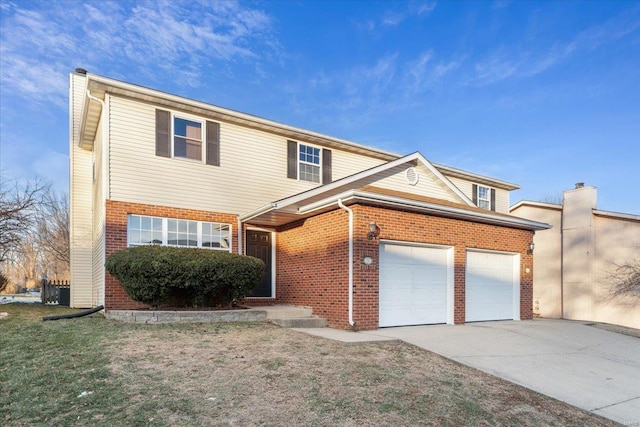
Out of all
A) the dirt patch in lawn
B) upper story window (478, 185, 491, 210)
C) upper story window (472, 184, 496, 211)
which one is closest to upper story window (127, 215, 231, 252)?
the dirt patch in lawn

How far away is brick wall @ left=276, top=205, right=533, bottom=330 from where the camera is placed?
31.5 ft

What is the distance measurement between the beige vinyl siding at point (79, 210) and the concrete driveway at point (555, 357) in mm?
10007

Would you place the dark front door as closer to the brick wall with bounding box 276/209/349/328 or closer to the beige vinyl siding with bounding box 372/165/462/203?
the brick wall with bounding box 276/209/349/328

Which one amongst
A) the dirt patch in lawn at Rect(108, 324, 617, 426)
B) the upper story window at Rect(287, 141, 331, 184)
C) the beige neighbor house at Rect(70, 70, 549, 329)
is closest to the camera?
the dirt patch in lawn at Rect(108, 324, 617, 426)

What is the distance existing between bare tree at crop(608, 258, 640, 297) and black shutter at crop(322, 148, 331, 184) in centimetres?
1038

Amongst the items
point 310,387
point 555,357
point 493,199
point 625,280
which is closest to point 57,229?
point 493,199

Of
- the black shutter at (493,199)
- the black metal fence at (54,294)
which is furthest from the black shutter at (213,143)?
the black shutter at (493,199)

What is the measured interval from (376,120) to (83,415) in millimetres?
16969

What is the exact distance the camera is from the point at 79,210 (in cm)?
1416

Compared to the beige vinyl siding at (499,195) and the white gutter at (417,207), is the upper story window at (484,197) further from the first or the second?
the white gutter at (417,207)

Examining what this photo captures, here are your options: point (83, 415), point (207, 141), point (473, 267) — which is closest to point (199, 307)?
point (207, 141)

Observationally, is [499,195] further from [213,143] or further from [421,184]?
[213,143]

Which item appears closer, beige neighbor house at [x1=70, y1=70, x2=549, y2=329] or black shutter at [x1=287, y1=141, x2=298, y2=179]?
beige neighbor house at [x1=70, y1=70, x2=549, y2=329]

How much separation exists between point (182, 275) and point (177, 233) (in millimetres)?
2413
